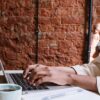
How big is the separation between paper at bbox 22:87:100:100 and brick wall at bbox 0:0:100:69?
88.9 inches

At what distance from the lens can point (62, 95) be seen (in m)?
1.08

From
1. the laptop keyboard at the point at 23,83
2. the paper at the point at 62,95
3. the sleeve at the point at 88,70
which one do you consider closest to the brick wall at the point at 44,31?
the sleeve at the point at 88,70

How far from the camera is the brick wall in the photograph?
335 cm

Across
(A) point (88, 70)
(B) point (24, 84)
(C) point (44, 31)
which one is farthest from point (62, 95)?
(C) point (44, 31)

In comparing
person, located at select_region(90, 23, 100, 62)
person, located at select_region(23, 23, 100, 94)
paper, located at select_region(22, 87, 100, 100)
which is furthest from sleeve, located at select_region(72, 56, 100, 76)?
person, located at select_region(90, 23, 100, 62)

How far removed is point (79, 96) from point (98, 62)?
553mm

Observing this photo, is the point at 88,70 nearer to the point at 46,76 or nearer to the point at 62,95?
the point at 46,76

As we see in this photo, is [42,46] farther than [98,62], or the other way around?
[42,46]

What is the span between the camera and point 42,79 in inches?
50.4

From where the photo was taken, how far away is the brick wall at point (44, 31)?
11.0 feet

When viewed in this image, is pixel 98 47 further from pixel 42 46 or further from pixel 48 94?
pixel 48 94

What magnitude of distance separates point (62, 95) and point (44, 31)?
2.33m

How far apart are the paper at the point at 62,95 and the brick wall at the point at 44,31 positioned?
2258 mm

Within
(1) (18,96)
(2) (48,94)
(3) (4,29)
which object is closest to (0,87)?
(1) (18,96)
